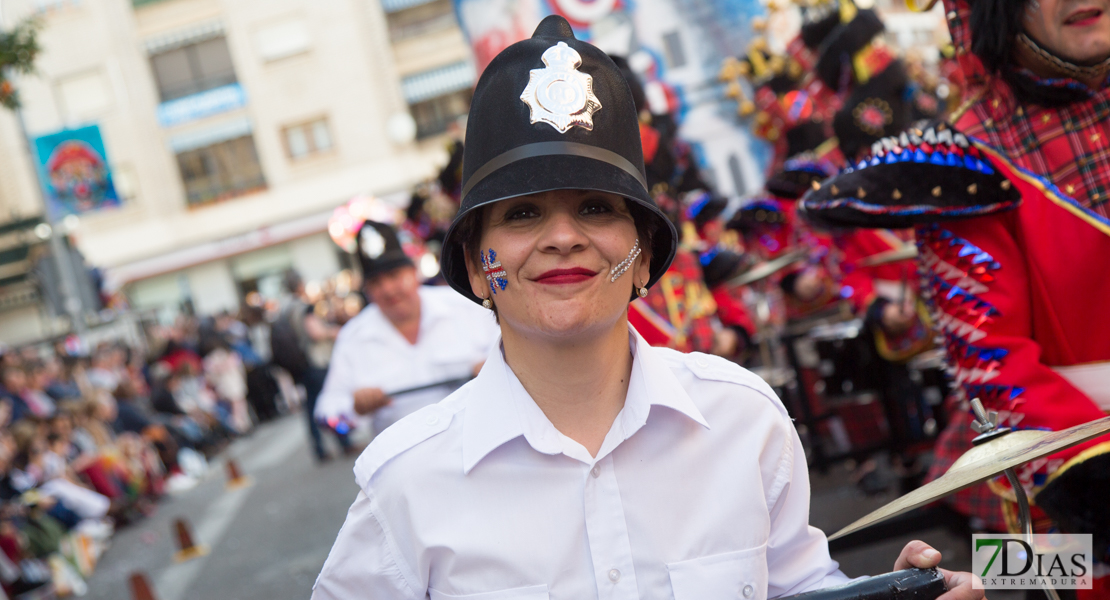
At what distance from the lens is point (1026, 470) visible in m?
2.21

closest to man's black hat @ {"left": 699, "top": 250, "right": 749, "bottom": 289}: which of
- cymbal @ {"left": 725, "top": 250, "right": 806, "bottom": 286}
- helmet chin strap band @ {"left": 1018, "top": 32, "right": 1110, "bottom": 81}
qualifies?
cymbal @ {"left": 725, "top": 250, "right": 806, "bottom": 286}

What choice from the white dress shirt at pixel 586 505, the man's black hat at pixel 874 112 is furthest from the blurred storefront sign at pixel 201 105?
the white dress shirt at pixel 586 505

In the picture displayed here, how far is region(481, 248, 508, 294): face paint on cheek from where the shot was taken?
6.14ft

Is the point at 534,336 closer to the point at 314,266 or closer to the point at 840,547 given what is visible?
the point at 840,547

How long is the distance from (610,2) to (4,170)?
104ft

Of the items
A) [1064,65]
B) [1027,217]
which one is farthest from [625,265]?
[1064,65]

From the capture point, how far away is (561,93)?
1.78 m

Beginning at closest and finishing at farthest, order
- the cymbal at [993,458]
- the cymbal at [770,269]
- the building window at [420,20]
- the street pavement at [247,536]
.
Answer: the cymbal at [993,458]
the cymbal at [770,269]
the street pavement at [247,536]
the building window at [420,20]

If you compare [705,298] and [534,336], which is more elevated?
[534,336]

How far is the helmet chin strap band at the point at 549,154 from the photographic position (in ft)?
5.76

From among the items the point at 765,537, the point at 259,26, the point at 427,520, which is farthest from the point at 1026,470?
the point at 259,26

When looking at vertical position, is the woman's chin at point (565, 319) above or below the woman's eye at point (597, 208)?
below

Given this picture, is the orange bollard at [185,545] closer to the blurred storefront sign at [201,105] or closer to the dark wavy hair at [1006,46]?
the dark wavy hair at [1006,46]

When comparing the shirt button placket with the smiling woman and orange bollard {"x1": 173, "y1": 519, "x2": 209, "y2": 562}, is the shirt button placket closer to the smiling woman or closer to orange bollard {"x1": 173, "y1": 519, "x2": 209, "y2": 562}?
the smiling woman
